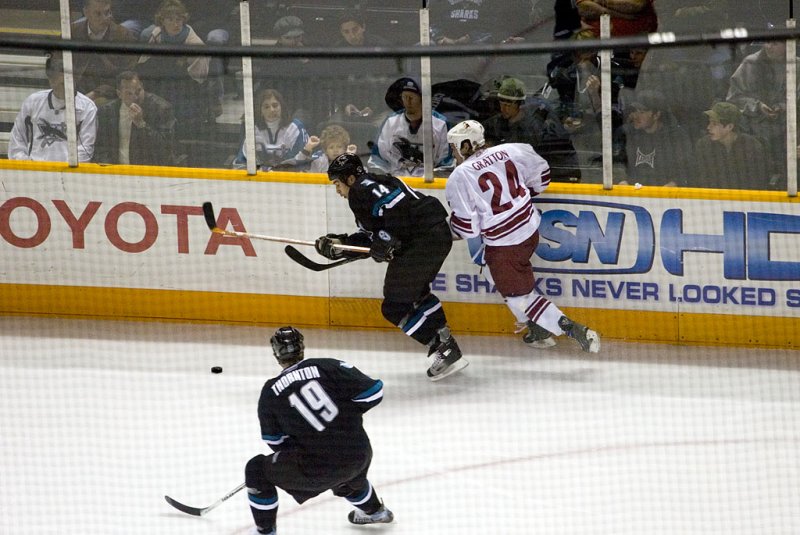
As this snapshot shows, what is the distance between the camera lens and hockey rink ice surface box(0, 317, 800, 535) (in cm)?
478

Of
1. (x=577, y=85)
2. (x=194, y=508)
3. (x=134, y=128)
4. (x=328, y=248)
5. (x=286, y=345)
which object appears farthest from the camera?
(x=134, y=128)

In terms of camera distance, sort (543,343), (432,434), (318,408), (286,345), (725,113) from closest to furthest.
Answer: (318,408)
(286,345)
(432,434)
(725,113)
(543,343)

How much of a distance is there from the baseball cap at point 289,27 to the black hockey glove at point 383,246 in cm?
104

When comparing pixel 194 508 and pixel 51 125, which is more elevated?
pixel 51 125

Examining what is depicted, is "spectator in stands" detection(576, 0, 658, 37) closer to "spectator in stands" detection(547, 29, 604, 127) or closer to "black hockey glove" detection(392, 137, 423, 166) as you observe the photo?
"spectator in stands" detection(547, 29, 604, 127)

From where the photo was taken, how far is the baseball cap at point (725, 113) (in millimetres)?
6172

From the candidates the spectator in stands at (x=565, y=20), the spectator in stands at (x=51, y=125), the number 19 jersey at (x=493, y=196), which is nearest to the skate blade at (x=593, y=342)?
the number 19 jersey at (x=493, y=196)

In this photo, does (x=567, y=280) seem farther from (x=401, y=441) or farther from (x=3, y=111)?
(x=3, y=111)

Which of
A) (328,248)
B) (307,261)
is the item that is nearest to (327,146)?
(307,261)

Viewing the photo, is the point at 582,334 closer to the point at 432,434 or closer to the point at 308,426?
the point at 432,434

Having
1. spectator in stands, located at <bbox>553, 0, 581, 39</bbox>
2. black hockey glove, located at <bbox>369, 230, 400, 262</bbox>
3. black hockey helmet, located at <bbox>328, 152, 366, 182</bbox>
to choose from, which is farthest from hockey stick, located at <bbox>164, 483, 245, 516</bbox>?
spectator in stands, located at <bbox>553, 0, 581, 39</bbox>

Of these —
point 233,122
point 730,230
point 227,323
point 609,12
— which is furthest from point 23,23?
point 730,230

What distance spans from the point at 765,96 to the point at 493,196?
1.35 m

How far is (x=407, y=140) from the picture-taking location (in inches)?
259
